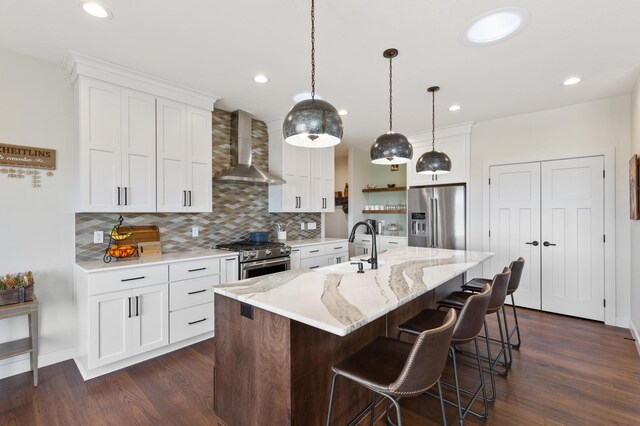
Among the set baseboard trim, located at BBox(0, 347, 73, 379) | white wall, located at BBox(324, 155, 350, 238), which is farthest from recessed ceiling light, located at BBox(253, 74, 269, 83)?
white wall, located at BBox(324, 155, 350, 238)

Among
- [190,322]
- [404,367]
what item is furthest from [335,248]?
[404,367]

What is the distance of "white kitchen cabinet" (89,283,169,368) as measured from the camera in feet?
8.17

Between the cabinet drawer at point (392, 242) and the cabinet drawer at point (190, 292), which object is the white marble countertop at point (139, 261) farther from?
the cabinet drawer at point (392, 242)

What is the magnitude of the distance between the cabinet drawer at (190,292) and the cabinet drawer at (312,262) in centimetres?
127

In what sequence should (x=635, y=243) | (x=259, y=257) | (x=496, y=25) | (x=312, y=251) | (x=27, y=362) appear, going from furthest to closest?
(x=312, y=251)
(x=259, y=257)
(x=635, y=243)
(x=27, y=362)
(x=496, y=25)

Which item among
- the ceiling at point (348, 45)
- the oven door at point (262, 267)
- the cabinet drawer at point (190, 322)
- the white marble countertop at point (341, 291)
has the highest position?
the ceiling at point (348, 45)

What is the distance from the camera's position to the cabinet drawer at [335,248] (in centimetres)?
466

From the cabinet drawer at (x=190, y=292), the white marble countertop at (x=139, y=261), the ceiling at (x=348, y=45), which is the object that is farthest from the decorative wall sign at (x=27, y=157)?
the cabinet drawer at (x=190, y=292)

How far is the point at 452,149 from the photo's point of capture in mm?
4789

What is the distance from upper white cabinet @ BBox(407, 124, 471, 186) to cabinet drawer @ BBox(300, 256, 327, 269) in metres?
2.00

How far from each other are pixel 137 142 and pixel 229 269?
1549 millimetres

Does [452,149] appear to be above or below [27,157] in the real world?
above

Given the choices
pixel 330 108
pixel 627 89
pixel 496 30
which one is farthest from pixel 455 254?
pixel 627 89

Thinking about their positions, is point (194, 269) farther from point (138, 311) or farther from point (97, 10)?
point (97, 10)
